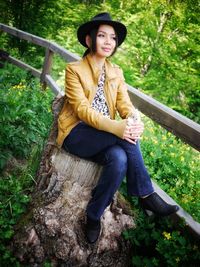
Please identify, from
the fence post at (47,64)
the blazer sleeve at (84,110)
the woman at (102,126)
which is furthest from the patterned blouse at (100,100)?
the fence post at (47,64)

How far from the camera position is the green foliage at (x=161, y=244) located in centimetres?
277

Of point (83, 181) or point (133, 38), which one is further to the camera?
point (133, 38)

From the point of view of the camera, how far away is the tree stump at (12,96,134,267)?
2.96 metres

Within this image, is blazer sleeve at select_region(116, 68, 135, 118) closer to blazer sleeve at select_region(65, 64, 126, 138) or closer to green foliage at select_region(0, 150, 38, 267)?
blazer sleeve at select_region(65, 64, 126, 138)

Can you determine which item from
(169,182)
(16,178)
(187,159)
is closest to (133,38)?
(187,159)

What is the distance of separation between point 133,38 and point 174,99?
210 cm

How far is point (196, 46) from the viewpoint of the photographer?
8.33 metres

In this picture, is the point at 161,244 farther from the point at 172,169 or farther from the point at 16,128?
the point at 16,128

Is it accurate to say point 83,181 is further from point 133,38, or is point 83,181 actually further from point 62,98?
point 133,38

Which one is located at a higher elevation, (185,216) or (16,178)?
(185,216)

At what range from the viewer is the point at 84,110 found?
2.89 metres

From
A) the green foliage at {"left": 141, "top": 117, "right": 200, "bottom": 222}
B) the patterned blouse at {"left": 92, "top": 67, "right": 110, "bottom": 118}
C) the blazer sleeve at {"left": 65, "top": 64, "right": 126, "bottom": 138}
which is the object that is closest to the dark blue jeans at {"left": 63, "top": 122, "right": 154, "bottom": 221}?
the blazer sleeve at {"left": 65, "top": 64, "right": 126, "bottom": 138}

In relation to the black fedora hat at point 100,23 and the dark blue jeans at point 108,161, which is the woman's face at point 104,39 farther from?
the dark blue jeans at point 108,161

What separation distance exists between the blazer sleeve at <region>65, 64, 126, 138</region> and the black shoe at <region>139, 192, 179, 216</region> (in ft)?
2.37
